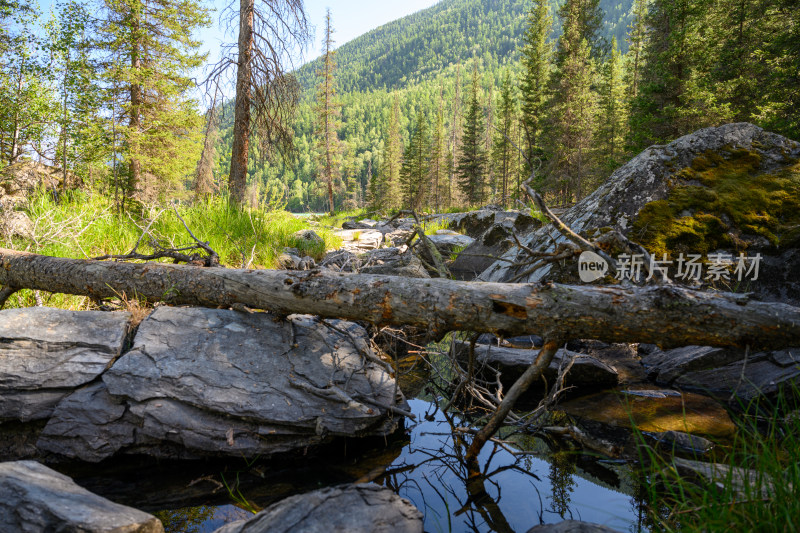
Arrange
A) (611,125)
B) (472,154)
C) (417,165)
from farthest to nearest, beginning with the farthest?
(417,165) → (472,154) → (611,125)

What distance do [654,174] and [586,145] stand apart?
2349 centimetres

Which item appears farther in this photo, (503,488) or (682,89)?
(682,89)

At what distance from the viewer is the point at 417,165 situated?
1828 inches

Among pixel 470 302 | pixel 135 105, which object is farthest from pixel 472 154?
pixel 470 302

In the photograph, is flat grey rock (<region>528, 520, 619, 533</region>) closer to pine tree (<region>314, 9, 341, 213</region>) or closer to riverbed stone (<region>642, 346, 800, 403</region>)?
→ riverbed stone (<region>642, 346, 800, 403</region>)

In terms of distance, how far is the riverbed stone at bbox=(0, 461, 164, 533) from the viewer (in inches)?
66.5

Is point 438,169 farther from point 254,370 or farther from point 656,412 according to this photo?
point 254,370

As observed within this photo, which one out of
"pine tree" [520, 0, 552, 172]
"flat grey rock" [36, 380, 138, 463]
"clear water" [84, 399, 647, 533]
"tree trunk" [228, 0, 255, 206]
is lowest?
"clear water" [84, 399, 647, 533]

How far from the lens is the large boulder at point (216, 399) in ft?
9.16

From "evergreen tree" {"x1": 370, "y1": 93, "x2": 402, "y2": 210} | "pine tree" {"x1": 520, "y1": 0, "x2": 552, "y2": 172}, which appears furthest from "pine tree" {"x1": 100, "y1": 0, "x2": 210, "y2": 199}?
"evergreen tree" {"x1": 370, "y1": 93, "x2": 402, "y2": 210}

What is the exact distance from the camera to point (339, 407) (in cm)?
302

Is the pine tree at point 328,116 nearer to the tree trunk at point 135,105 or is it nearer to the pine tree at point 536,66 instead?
the pine tree at point 536,66

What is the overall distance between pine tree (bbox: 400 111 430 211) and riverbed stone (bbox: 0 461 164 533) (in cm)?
4393

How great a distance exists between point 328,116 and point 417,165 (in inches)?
446
